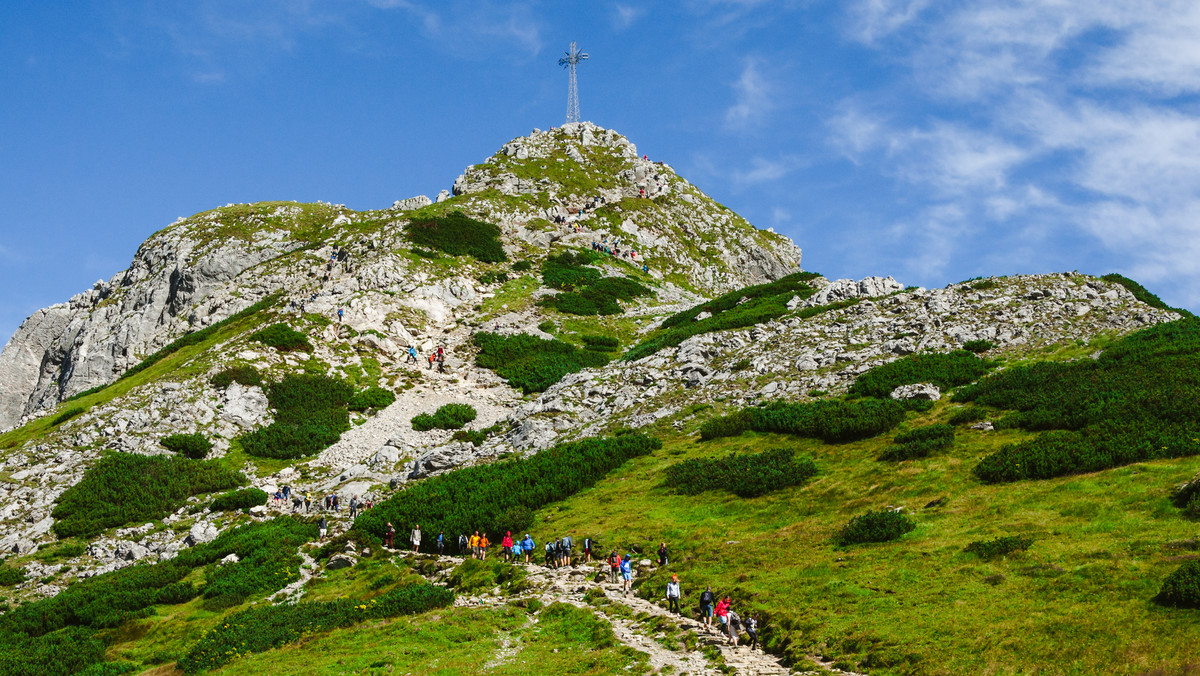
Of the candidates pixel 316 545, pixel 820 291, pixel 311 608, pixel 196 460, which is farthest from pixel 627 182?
pixel 311 608

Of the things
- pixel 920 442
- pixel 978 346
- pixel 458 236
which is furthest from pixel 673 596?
pixel 458 236

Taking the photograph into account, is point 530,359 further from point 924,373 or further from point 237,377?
point 924,373

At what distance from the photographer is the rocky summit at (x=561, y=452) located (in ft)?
73.3

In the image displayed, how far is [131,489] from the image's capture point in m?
42.9

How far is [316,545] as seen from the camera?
1401 inches

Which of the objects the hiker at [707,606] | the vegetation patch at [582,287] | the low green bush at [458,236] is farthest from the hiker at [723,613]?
the low green bush at [458,236]

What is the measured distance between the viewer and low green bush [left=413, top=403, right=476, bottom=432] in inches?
2067

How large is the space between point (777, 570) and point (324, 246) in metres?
70.1

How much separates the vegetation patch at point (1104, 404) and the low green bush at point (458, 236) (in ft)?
183

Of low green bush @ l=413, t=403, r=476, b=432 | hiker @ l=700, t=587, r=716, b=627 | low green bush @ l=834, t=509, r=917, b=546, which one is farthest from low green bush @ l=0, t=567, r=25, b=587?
low green bush @ l=834, t=509, r=917, b=546

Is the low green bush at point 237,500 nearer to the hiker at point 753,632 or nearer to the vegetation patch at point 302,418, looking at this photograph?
the vegetation patch at point 302,418

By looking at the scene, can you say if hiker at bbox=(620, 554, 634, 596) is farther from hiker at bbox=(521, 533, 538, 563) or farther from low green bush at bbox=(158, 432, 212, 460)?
low green bush at bbox=(158, 432, 212, 460)

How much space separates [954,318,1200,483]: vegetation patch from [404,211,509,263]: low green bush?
183 ft

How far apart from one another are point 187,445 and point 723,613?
40690mm
